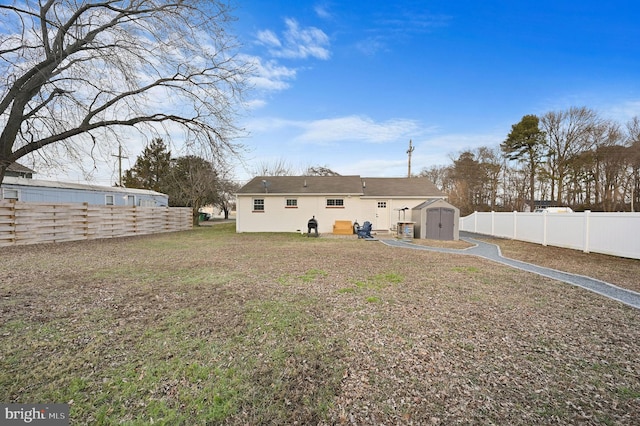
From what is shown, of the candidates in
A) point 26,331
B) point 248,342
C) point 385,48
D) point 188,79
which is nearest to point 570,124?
point 385,48

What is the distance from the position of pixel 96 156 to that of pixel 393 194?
15700 millimetres

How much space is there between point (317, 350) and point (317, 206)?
48.7 ft

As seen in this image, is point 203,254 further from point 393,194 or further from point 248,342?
point 393,194

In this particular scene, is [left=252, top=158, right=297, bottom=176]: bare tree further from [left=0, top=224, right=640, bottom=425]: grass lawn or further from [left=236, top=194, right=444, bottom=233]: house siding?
[left=0, top=224, right=640, bottom=425]: grass lawn

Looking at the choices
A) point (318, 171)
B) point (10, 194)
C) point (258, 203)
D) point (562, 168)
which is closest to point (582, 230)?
point (258, 203)

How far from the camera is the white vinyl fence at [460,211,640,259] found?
830 centimetres

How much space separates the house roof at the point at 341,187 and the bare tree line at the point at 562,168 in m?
14.0

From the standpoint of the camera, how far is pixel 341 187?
59.8 feet

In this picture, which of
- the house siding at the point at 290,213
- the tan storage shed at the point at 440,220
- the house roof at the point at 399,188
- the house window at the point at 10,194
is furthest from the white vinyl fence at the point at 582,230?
the house window at the point at 10,194

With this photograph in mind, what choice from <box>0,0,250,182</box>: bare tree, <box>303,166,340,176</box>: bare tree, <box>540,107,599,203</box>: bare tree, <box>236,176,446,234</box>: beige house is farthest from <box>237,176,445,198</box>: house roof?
<box>303,166,340,176</box>: bare tree

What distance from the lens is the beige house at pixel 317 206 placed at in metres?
17.6

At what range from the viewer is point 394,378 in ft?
8.22

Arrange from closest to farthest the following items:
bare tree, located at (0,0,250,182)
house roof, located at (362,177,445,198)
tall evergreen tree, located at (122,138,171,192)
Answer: bare tree, located at (0,0,250,182) → house roof, located at (362,177,445,198) → tall evergreen tree, located at (122,138,171,192)

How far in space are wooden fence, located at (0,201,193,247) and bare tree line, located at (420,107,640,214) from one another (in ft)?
98.4
